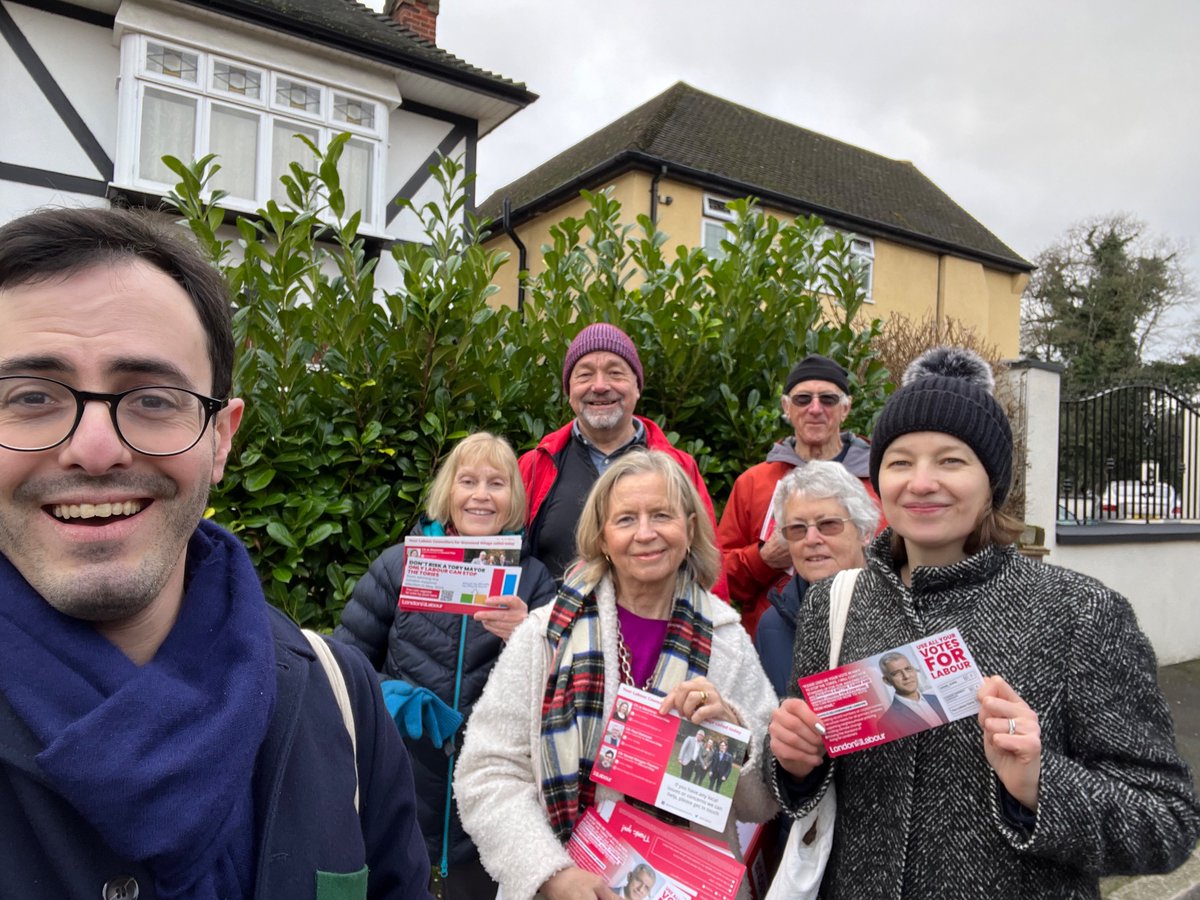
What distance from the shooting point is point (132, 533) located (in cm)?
108

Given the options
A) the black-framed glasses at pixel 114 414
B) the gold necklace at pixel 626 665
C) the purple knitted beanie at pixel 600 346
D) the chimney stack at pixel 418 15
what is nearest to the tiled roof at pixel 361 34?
the chimney stack at pixel 418 15

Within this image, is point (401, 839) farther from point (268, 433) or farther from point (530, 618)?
point (268, 433)

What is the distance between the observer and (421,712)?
2557 mm

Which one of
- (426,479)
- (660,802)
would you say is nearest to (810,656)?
(660,802)

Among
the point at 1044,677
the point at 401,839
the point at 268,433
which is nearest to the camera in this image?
the point at 401,839

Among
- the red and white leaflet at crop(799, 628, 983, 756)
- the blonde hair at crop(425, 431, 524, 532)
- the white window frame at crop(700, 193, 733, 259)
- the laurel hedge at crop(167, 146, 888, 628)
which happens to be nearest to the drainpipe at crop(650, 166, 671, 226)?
the white window frame at crop(700, 193, 733, 259)

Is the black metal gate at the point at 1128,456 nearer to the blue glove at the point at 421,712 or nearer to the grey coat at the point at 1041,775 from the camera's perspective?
the grey coat at the point at 1041,775

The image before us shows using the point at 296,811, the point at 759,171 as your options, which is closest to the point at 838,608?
the point at 296,811

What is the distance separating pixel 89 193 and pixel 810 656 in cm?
1135

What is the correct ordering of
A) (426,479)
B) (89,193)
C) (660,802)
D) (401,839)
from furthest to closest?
(89,193) < (426,479) < (660,802) < (401,839)

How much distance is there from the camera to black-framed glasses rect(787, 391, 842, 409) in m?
3.66

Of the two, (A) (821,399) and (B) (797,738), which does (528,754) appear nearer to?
(B) (797,738)

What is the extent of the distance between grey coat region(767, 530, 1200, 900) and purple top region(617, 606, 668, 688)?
50cm

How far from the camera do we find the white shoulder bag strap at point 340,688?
130 cm
